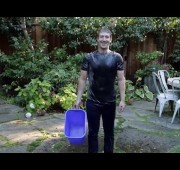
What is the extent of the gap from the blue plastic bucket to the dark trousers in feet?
1.49

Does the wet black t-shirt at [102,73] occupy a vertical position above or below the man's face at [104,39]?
below

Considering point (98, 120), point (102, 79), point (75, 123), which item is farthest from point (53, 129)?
point (102, 79)

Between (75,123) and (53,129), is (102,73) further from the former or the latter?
(53,129)

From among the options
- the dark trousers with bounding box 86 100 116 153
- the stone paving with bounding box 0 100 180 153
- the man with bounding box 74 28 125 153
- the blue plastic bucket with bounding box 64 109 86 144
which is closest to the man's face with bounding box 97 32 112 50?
the man with bounding box 74 28 125 153

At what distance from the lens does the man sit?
3246 millimetres

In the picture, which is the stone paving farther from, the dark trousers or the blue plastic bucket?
the dark trousers

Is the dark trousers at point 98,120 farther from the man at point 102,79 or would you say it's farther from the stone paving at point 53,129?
the stone paving at point 53,129

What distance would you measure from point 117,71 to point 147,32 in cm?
560

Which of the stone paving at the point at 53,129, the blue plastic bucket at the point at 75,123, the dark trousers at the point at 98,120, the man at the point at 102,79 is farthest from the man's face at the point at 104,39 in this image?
the stone paving at the point at 53,129

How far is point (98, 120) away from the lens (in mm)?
3447

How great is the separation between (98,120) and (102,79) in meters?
0.49

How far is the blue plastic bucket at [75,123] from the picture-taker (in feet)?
13.0
